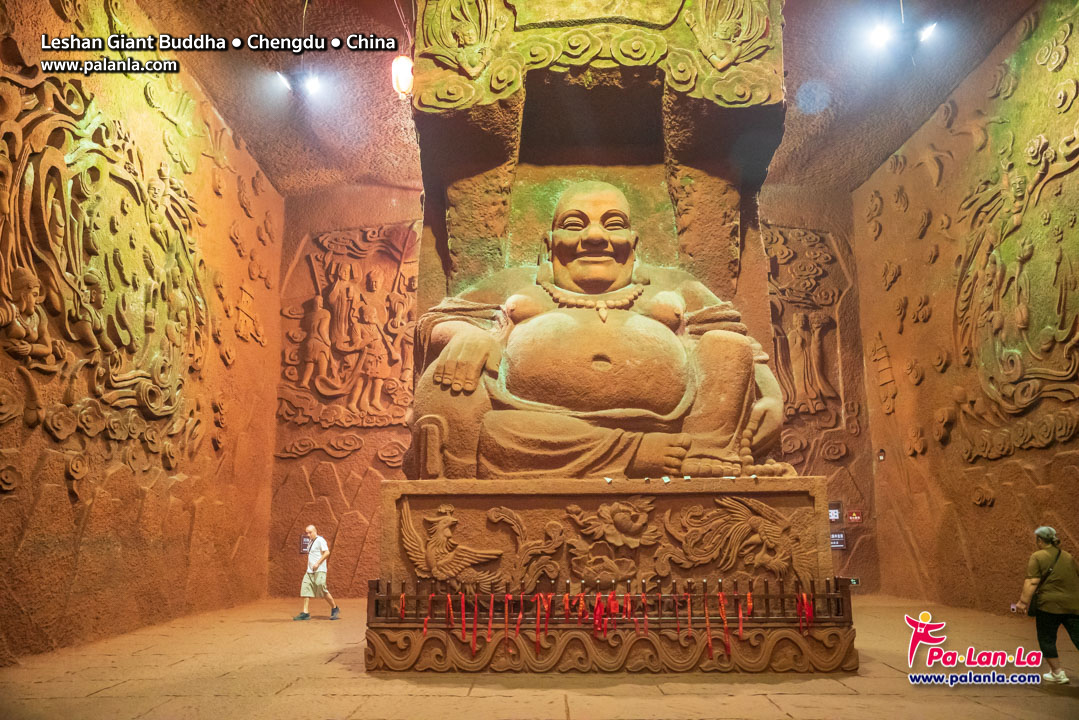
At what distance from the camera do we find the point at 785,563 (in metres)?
3.97

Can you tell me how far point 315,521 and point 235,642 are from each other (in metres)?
3.81

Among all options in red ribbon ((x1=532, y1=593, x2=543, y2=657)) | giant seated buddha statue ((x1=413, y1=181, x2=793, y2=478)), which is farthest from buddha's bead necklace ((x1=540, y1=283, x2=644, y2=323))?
red ribbon ((x1=532, y1=593, x2=543, y2=657))

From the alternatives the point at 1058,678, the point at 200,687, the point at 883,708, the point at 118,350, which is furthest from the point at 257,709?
the point at 1058,678

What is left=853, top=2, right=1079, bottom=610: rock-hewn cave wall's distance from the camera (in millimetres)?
6141

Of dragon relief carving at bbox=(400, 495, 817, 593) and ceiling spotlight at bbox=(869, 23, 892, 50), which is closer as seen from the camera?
dragon relief carving at bbox=(400, 495, 817, 593)

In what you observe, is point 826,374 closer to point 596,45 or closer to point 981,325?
point 981,325

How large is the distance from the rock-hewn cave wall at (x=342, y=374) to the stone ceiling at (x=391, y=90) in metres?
0.71

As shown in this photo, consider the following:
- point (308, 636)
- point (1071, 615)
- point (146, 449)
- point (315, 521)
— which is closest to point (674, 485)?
point (1071, 615)

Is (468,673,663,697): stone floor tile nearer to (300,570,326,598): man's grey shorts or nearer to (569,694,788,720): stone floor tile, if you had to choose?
(569,694,788,720): stone floor tile

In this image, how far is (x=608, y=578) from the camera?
3.97 m

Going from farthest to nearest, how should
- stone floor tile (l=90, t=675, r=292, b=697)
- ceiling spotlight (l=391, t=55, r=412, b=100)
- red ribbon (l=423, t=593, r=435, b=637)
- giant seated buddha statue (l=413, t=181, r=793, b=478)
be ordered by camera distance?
ceiling spotlight (l=391, t=55, r=412, b=100), giant seated buddha statue (l=413, t=181, r=793, b=478), red ribbon (l=423, t=593, r=435, b=637), stone floor tile (l=90, t=675, r=292, b=697)

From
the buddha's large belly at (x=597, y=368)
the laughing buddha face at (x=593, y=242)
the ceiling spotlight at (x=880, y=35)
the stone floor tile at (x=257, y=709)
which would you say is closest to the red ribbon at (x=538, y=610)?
the stone floor tile at (x=257, y=709)

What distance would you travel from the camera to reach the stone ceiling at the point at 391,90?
24.0 ft

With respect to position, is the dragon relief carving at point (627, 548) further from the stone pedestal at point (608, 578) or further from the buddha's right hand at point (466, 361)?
the buddha's right hand at point (466, 361)
